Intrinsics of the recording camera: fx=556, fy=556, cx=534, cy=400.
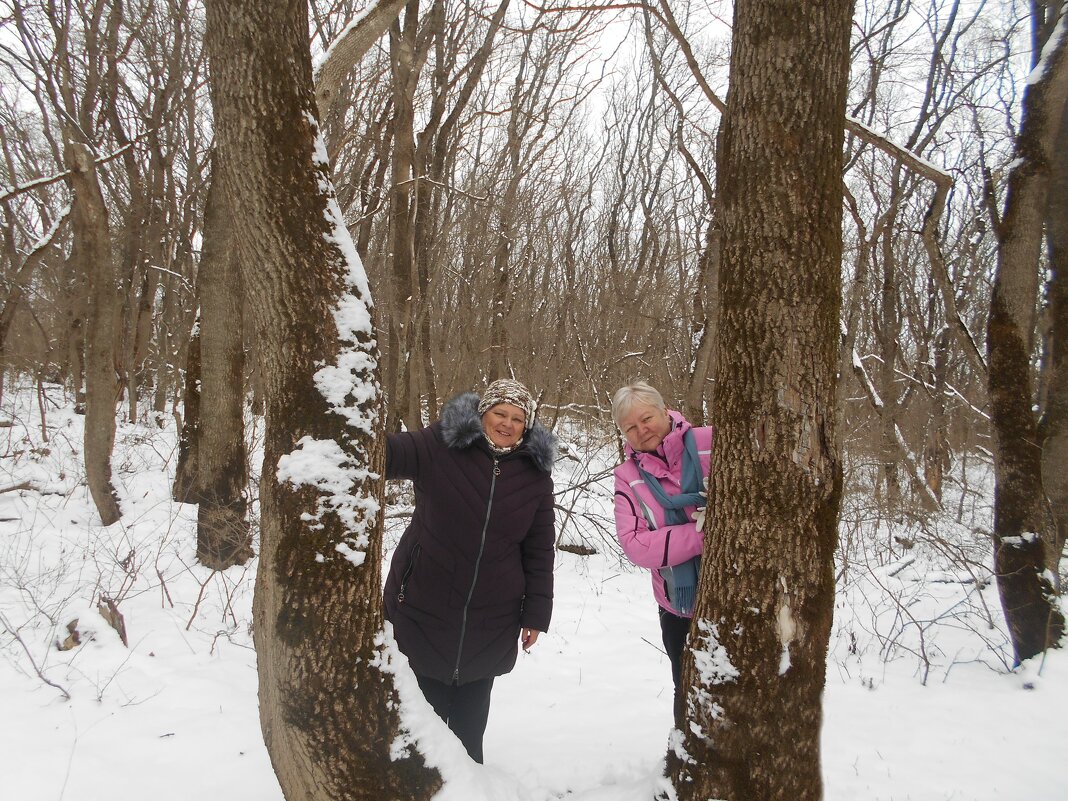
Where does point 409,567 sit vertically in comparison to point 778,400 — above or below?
below

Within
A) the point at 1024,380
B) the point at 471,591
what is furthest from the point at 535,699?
the point at 1024,380

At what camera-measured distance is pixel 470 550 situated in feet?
7.25

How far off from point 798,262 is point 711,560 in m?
1.06

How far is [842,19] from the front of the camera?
6.01 feet

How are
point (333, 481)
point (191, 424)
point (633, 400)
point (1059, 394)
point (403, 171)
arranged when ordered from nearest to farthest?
point (333, 481) < point (633, 400) < point (1059, 394) < point (191, 424) < point (403, 171)

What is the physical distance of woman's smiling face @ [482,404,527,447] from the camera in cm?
231

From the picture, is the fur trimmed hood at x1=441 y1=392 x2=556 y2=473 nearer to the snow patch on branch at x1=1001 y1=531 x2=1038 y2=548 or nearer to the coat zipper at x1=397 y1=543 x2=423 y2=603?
the coat zipper at x1=397 y1=543 x2=423 y2=603

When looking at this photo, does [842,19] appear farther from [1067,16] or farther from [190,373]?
[190,373]

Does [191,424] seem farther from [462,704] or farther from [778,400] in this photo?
[778,400]

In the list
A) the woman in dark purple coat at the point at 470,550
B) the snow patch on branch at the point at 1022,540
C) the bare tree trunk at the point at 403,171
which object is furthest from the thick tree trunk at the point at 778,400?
the bare tree trunk at the point at 403,171

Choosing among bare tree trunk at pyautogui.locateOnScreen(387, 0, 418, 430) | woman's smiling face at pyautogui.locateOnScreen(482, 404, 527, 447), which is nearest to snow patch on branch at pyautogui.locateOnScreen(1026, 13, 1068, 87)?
woman's smiling face at pyautogui.locateOnScreen(482, 404, 527, 447)

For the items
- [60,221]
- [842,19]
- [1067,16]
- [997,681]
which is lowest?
[997,681]

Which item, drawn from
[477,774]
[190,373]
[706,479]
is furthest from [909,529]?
[190,373]

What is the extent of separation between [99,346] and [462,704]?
5739 millimetres
